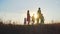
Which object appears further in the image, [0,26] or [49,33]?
[0,26]

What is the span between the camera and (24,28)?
12.4 m

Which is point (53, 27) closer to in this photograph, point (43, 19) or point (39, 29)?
point (39, 29)

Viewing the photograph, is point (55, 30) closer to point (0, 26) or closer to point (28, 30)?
point (28, 30)

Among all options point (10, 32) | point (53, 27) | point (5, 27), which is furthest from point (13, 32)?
point (53, 27)

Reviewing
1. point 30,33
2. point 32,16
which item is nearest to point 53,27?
point 30,33

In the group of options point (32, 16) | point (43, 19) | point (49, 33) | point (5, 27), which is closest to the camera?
point (49, 33)

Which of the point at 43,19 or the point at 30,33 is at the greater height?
the point at 43,19

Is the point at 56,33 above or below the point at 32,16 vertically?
below

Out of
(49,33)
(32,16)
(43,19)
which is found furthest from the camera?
(32,16)

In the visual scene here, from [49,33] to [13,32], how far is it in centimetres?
253

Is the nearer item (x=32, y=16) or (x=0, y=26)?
(x=0, y=26)

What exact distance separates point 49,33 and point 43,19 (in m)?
4.54

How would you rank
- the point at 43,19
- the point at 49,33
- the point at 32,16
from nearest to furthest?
the point at 49,33, the point at 43,19, the point at 32,16

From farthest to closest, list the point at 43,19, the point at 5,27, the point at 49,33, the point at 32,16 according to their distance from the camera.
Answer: the point at 32,16 < the point at 43,19 < the point at 5,27 < the point at 49,33
